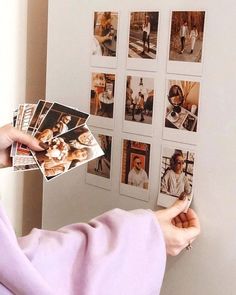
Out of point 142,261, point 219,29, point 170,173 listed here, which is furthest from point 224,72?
point 142,261

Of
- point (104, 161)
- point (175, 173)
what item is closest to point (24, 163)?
point (104, 161)

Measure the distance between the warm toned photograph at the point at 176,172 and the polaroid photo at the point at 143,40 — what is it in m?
0.15

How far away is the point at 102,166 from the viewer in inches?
39.0

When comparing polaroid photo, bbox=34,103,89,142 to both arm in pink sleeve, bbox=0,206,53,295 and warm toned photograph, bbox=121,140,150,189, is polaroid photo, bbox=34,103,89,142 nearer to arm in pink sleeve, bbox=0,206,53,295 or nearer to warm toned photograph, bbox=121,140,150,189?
warm toned photograph, bbox=121,140,150,189

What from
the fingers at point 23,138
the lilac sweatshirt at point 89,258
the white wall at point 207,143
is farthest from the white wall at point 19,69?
the lilac sweatshirt at point 89,258

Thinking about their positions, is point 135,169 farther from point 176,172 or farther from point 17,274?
point 17,274

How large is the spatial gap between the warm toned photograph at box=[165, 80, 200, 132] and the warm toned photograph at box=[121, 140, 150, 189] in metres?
0.08

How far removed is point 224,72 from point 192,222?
254 millimetres

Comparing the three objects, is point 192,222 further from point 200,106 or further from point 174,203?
point 200,106

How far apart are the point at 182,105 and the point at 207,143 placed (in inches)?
Answer: 3.1

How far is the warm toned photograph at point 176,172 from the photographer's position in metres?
0.85

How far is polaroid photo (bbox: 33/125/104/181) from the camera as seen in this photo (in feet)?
2.87

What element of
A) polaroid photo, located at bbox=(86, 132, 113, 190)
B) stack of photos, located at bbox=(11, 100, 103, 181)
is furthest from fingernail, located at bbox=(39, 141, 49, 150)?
polaroid photo, located at bbox=(86, 132, 113, 190)

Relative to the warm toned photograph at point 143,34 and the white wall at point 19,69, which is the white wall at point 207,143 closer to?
the warm toned photograph at point 143,34
